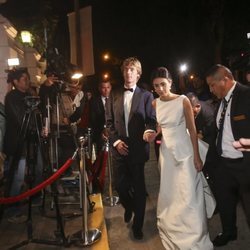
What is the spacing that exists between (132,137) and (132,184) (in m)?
0.64

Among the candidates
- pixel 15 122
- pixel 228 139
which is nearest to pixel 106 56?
pixel 15 122

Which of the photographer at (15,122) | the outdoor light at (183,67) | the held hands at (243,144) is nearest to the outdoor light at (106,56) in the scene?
the outdoor light at (183,67)

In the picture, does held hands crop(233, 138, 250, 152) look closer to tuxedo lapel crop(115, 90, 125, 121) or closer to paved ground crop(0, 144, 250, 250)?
paved ground crop(0, 144, 250, 250)

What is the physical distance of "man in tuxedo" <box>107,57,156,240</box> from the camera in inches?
178

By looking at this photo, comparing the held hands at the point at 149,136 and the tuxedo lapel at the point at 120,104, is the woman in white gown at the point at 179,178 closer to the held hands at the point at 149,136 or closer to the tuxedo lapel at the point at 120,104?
the held hands at the point at 149,136

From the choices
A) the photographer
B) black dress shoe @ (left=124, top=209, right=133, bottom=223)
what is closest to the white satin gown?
black dress shoe @ (left=124, top=209, right=133, bottom=223)

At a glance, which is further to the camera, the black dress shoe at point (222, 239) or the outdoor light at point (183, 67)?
the outdoor light at point (183, 67)

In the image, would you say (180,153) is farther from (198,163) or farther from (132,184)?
(132,184)

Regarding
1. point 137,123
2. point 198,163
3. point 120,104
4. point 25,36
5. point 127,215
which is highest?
point 25,36

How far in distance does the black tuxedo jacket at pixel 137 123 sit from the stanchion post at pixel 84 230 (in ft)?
1.96

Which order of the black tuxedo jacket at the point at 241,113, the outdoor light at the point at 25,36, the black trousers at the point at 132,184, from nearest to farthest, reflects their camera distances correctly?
1. the black tuxedo jacket at the point at 241,113
2. the black trousers at the point at 132,184
3. the outdoor light at the point at 25,36

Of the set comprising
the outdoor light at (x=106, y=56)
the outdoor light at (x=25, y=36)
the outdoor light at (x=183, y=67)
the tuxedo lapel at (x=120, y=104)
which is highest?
the outdoor light at (x=106, y=56)

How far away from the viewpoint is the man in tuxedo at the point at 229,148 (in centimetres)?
384

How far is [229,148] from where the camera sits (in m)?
4.05
